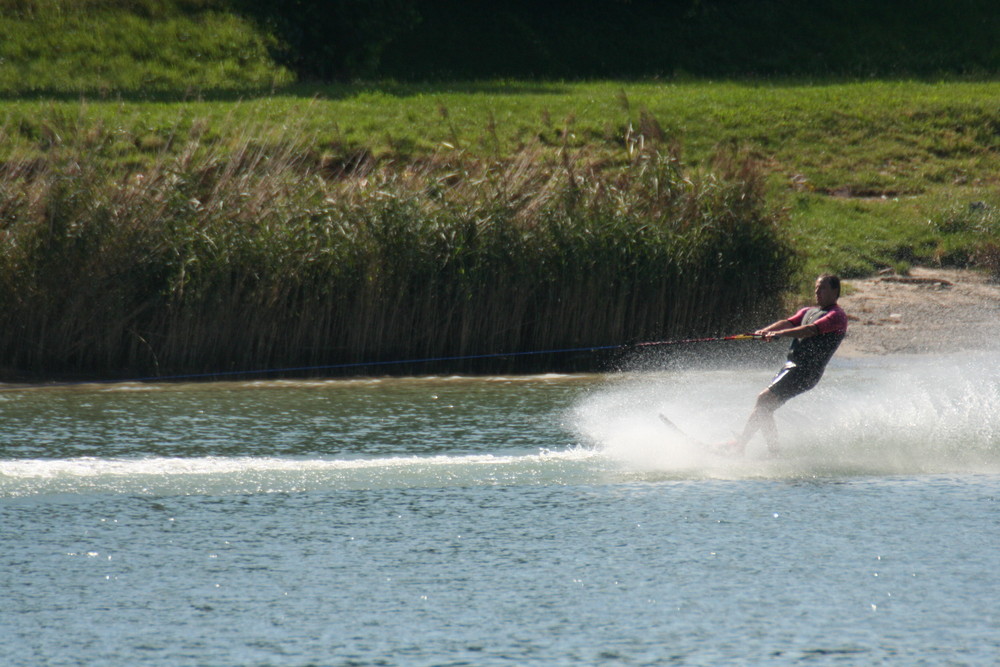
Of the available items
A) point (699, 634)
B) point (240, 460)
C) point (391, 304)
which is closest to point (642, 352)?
point (391, 304)

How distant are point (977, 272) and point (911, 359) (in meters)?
4.30

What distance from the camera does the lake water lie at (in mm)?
6066

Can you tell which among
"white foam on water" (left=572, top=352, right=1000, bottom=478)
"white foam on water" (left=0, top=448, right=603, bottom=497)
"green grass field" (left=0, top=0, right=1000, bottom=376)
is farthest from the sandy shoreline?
"white foam on water" (left=0, top=448, right=603, bottom=497)

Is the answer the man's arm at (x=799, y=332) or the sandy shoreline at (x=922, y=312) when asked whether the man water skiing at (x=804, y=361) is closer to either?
the man's arm at (x=799, y=332)

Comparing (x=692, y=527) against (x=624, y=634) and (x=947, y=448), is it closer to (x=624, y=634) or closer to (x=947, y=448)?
(x=624, y=634)

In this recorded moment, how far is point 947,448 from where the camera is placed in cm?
1005

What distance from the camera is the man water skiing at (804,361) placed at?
964 centimetres

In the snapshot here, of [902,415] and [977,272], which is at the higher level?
[977,272]

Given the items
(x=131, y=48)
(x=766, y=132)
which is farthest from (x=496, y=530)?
(x=131, y=48)

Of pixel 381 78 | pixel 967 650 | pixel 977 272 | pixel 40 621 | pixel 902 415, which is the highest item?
pixel 381 78

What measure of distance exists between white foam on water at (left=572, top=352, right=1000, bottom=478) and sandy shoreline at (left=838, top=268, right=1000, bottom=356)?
54.1 inches

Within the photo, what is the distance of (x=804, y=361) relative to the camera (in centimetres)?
970

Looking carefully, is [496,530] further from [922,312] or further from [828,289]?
[922,312]

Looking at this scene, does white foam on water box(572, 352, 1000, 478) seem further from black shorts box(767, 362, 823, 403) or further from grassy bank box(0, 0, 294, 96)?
grassy bank box(0, 0, 294, 96)
